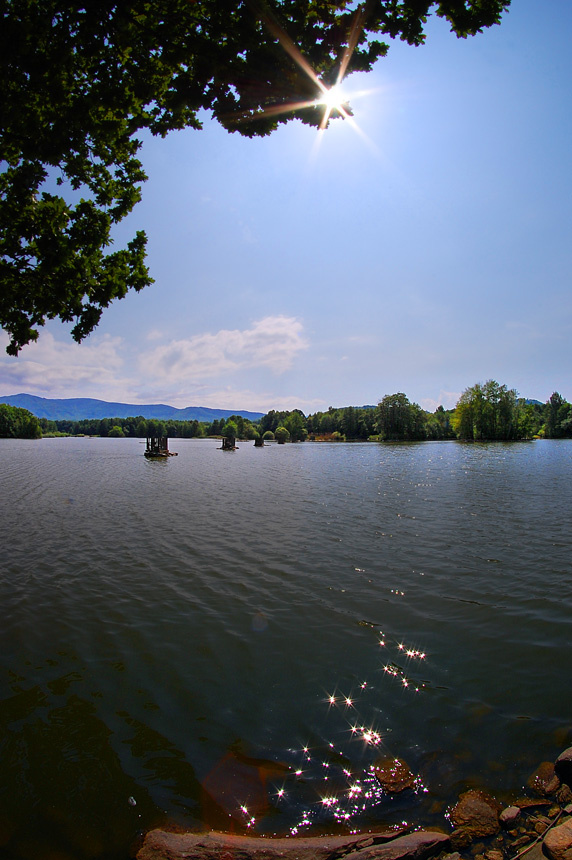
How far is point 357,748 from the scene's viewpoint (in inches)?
183

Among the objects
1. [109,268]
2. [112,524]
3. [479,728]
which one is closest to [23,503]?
[112,524]

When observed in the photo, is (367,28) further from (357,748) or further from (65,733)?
(65,733)

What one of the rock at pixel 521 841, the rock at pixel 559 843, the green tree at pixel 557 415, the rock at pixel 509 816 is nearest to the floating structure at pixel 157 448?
the rock at pixel 509 816

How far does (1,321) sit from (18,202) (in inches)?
121

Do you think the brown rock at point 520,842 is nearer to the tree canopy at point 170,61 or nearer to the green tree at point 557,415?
the tree canopy at point 170,61

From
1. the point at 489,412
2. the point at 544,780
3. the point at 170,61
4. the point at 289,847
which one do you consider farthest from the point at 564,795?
the point at 489,412

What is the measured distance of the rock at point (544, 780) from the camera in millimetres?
3963

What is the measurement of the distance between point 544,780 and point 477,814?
3.44ft

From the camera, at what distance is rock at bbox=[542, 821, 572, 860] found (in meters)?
2.83

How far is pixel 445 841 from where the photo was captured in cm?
335

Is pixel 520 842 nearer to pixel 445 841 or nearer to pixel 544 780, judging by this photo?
pixel 445 841

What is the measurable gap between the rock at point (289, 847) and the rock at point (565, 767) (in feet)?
5.46

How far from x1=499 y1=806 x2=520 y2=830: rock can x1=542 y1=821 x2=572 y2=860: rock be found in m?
0.61

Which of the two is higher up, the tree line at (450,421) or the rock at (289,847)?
the tree line at (450,421)
